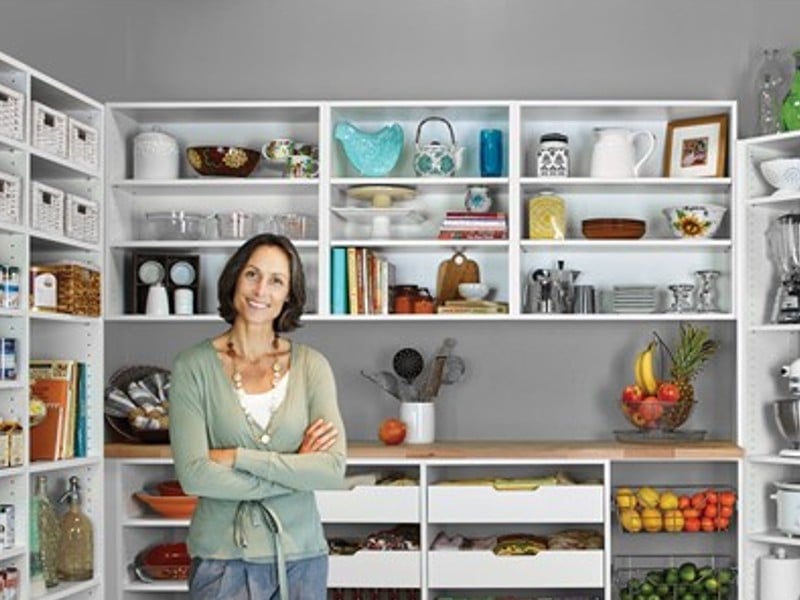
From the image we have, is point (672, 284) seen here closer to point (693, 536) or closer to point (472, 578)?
point (693, 536)

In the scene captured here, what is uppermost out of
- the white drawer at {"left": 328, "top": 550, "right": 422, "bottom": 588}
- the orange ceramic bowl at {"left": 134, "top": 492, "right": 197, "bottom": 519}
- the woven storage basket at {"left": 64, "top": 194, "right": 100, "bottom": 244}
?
the woven storage basket at {"left": 64, "top": 194, "right": 100, "bottom": 244}

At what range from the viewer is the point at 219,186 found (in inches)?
213

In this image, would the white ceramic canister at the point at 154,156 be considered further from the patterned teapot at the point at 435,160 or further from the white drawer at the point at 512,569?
the white drawer at the point at 512,569

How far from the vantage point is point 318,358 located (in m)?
3.24

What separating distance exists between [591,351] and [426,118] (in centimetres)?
109

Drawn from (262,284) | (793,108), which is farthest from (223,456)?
(793,108)

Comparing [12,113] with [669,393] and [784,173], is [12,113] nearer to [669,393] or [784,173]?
[669,393]

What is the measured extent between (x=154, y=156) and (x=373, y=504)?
5.07ft

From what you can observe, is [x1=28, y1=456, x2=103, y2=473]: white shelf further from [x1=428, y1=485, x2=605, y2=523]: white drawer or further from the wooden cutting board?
the wooden cutting board

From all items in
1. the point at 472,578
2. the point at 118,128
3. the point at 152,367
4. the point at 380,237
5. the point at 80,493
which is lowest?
the point at 472,578

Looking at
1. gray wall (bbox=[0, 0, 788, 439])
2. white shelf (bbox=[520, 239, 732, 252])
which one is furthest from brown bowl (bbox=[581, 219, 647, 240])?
gray wall (bbox=[0, 0, 788, 439])

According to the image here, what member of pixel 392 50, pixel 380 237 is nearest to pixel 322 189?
pixel 380 237

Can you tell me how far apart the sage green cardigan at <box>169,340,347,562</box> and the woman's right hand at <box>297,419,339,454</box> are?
1 cm

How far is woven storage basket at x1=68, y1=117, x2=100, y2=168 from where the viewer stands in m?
4.55
